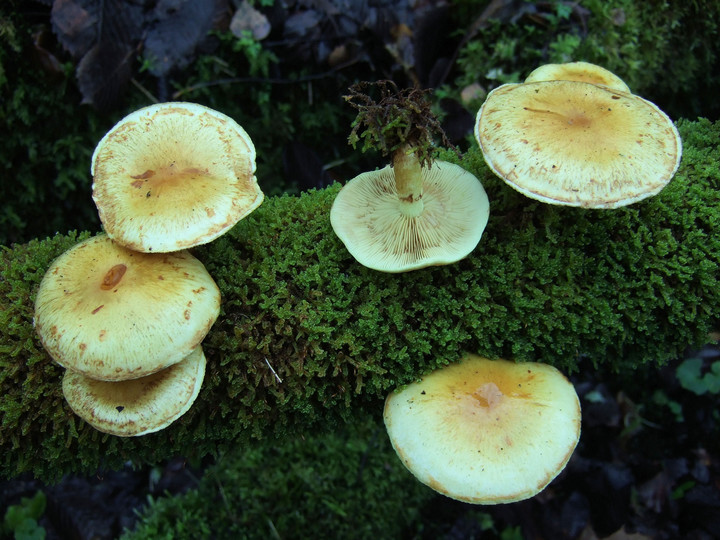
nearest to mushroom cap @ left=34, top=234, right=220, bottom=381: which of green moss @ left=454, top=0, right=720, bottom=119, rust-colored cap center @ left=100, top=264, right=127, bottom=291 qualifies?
rust-colored cap center @ left=100, top=264, right=127, bottom=291

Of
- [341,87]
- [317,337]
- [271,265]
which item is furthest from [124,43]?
[317,337]

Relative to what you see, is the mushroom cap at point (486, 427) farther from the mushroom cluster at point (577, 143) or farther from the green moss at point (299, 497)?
the green moss at point (299, 497)

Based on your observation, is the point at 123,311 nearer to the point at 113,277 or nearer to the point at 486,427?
the point at 113,277

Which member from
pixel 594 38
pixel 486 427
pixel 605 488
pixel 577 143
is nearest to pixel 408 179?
pixel 577 143

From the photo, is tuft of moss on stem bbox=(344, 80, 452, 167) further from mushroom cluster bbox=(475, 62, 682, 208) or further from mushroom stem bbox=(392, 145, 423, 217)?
mushroom cluster bbox=(475, 62, 682, 208)

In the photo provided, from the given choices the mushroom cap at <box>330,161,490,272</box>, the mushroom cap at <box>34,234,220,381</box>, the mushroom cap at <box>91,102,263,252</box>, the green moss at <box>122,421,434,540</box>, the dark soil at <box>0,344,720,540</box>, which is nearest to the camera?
the mushroom cap at <box>34,234,220,381</box>

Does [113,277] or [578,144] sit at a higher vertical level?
[578,144]

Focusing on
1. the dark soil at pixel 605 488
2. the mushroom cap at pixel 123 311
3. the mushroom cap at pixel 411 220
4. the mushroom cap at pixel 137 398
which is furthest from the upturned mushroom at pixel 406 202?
the dark soil at pixel 605 488
